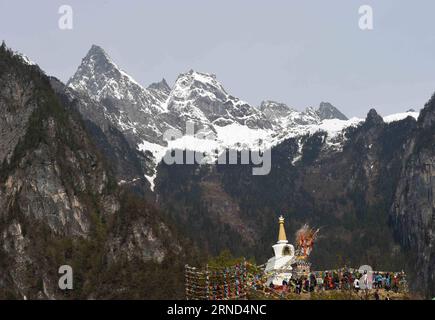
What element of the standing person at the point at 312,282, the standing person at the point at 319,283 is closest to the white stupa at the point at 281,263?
the standing person at the point at 319,283

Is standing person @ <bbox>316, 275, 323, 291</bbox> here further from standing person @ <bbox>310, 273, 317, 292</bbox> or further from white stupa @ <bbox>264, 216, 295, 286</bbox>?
white stupa @ <bbox>264, 216, 295, 286</bbox>

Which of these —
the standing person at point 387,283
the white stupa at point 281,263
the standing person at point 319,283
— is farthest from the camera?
the white stupa at point 281,263

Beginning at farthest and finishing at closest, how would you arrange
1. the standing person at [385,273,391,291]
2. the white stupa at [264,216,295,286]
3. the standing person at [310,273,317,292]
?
the white stupa at [264,216,295,286], the standing person at [310,273,317,292], the standing person at [385,273,391,291]

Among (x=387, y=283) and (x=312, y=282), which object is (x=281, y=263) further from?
(x=387, y=283)

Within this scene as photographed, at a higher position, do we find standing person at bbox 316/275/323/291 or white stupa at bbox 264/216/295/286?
white stupa at bbox 264/216/295/286

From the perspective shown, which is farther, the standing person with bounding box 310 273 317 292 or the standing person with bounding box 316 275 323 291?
the standing person with bounding box 316 275 323 291

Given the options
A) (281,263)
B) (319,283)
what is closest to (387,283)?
(319,283)

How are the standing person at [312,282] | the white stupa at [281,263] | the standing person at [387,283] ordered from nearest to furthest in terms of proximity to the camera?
the standing person at [387,283] → the standing person at [312,282] → the white stupa at [281,263]

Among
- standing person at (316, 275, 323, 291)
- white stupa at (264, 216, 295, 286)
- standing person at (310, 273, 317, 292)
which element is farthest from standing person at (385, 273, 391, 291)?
white stupa at (264, 216, 295, 286)

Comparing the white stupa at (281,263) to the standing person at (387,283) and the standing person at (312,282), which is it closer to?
the standing person at (312,282)
